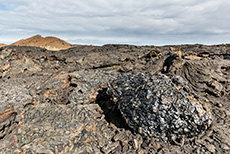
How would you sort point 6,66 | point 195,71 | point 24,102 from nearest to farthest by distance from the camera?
point 24,102 → point 195,71 → point 6,66

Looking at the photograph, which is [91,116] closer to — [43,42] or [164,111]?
[164,111]

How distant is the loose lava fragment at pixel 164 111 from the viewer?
14.8 feet

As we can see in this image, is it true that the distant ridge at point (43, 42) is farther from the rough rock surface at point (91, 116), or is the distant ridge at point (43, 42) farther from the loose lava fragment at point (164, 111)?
the loose lava fragment at point (164, 111)

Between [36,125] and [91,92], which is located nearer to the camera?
[36,125]

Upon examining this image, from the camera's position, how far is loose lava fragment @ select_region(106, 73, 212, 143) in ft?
14.8

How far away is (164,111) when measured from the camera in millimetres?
4594

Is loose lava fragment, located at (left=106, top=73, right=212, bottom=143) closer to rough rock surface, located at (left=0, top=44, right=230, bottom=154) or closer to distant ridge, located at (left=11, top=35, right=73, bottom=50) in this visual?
rough rock surface, located at (left=0, top=44, right=230, bottom=154)

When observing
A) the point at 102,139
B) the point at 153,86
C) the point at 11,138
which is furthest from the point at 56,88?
the point at 153,86

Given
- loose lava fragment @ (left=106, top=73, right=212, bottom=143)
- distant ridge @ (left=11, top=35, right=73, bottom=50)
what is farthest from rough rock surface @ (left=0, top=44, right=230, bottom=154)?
distant ridge @ (left=11, top=35, right=73, bottom=50)

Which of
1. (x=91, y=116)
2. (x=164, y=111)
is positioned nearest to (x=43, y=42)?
(x=91, y=116)

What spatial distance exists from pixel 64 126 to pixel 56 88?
9.01 ft

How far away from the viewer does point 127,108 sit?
5051 millimetres

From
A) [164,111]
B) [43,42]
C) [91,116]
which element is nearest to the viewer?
[164,111]

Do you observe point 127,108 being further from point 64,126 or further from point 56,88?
point 56,88
